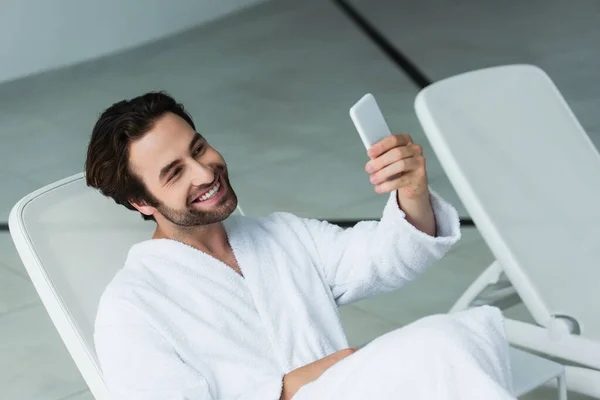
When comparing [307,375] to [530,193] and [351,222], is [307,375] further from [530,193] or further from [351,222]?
[351,222]

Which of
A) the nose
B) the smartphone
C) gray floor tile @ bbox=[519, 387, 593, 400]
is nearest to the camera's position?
the smartphone

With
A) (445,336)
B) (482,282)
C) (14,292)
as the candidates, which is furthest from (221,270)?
(14,292)

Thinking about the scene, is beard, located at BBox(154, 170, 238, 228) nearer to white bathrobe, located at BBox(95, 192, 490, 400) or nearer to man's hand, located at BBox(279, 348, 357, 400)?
white bathrobe, located at BBox(95, 192, 490, 400)

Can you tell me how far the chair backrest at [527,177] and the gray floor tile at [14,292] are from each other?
5.68 ft

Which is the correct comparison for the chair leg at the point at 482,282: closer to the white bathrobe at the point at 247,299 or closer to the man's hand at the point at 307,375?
the white bathrobe at the point at 247,299

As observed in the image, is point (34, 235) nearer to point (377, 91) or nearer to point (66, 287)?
point (66, 287)

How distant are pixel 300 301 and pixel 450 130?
77 centimetres

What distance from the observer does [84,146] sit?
5426 mm

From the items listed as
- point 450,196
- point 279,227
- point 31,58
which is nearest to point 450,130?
point 279,227

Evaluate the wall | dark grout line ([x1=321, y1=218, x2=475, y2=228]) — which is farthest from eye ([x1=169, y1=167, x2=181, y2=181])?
the wall

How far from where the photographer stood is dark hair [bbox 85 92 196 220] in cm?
187

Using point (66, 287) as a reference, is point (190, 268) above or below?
above

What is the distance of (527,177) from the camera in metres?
2.63

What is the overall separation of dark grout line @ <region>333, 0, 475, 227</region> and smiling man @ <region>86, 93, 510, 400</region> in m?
3.96
